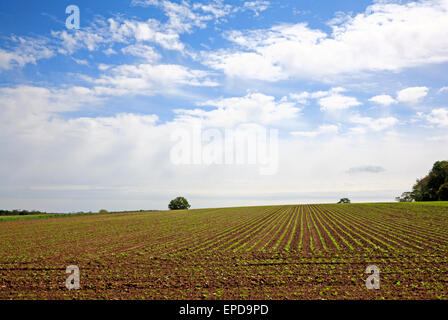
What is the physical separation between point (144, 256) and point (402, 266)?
15.7 m

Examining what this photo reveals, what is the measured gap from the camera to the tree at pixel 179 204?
124 meters

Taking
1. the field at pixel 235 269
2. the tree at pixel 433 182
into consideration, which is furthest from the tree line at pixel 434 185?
the field at pixel 235 269

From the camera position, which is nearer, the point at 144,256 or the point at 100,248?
the point at 144,256

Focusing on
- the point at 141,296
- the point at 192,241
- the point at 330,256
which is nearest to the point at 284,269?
the point at 330,256

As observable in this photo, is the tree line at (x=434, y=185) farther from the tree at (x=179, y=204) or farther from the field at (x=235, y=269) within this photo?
the tree at (x=179, y=204)

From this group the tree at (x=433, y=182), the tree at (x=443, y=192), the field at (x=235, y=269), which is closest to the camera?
the field at (x=235, y=269)

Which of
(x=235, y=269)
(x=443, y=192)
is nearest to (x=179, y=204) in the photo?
(x=443, y=192)

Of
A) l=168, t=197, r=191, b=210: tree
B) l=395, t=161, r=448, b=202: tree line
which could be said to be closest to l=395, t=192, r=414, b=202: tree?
l=395, t=161, r=448, b=202: tree line

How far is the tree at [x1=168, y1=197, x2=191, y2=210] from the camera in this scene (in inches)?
4867

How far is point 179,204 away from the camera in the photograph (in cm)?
12412

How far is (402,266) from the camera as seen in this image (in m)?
16.8

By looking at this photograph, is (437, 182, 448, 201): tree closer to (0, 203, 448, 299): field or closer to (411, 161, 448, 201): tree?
(411, 161, 448, 201): tree

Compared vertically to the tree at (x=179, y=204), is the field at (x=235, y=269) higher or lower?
higher
